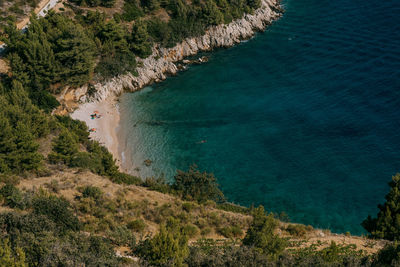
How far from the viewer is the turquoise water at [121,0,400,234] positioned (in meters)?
54.6

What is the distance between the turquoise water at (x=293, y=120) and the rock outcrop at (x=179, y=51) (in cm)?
307

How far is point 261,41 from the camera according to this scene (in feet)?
315

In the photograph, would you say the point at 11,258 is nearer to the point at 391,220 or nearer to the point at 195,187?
the point at 195,187

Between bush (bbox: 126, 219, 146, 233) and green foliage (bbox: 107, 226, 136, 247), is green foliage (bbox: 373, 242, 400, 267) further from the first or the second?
bush (bbox: 126, 219, 146, 233)

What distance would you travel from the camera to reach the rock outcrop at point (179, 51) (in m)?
75.8

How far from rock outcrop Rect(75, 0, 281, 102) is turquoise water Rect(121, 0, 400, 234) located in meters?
3.07

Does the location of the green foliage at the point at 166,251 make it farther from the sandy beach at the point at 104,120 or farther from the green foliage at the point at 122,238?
the sandy beach at the point at 104,120

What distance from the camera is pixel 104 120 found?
223 feet

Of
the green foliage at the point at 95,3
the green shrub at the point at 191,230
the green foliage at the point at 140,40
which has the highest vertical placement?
the green foliage at the point at 95,3

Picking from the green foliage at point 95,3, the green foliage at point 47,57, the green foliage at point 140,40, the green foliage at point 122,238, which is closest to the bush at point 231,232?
the green foliage at point 122,238

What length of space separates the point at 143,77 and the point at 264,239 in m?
58.9

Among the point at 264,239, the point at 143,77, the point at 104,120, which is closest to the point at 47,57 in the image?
the point at 104,120

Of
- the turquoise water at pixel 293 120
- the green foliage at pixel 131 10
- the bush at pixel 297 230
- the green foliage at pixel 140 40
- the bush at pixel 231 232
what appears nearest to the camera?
the bush at pixel 231 232

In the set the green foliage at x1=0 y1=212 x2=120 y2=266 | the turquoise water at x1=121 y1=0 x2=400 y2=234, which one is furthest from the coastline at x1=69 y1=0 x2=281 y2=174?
the green foliage at x1=0 y1=212 x2=120 y2=266
